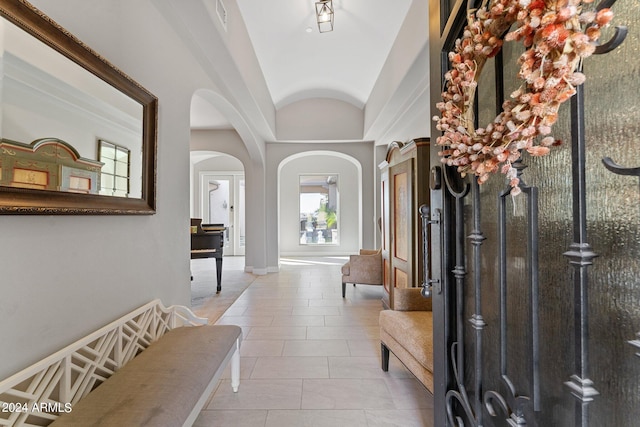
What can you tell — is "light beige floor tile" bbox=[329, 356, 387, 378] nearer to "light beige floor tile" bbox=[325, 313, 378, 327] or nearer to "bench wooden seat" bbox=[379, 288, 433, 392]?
"bench wooden seat" bbox=[379, 288, 433, 392]

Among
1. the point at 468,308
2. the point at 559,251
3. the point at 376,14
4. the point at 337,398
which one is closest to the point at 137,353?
the point at 337,398

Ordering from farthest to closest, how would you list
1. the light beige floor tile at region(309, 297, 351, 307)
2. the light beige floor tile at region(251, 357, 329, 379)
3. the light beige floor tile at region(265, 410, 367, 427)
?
the light beige floor tile at region(309, 297, 351, 307) < the light beige floor tile at region(251, 357, 329, 379) < the light beige floor tile at region(265, 410, 367, 427)

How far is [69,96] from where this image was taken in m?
1.28

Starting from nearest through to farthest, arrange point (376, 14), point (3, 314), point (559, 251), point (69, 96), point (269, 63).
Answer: point (559, 251)
point (3, 314)
point (69, 96)
point (376, 14)
point (269, 63)

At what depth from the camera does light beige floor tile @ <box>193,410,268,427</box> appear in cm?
176

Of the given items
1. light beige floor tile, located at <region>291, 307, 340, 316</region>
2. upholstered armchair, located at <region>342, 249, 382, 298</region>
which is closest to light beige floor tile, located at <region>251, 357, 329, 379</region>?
light beige floor tile, located at <region>291, 307, 340, 316</region>

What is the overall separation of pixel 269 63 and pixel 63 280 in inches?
163

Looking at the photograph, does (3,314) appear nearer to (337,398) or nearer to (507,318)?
(507,318)

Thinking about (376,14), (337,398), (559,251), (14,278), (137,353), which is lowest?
(337,398)

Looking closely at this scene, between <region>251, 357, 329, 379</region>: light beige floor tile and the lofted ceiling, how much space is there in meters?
2.91

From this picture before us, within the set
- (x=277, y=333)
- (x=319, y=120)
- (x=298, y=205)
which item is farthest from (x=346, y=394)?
(x=298, y=205)

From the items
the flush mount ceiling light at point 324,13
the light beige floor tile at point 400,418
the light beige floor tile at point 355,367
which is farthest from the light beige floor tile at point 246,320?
the flush mount ceiling light at point 324,13

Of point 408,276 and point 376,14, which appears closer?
point 408,276

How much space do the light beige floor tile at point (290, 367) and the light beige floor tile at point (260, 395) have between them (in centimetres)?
8
